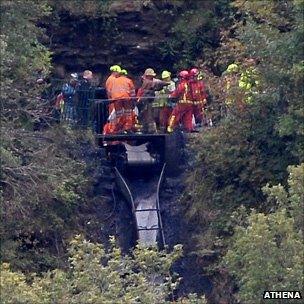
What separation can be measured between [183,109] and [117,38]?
17.4 ft

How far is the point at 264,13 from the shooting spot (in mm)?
25797

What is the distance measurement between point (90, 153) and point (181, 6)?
7.68m

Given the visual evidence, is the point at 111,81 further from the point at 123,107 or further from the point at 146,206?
the point at 146,206

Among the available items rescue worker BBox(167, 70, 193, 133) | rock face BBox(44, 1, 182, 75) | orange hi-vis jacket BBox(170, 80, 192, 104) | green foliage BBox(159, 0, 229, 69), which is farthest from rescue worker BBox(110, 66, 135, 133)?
rock face BBox(44, 1, 182, 75)

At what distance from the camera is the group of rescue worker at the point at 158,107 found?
99.5 feet

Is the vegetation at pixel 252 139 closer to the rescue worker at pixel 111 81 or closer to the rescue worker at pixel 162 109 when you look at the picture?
the rescue worker at pixel 162 109

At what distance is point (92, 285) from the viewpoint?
19.8 metres

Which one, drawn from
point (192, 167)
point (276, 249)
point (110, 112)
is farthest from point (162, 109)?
point (276, 249)

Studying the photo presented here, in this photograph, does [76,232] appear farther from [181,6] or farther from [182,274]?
[181,6]

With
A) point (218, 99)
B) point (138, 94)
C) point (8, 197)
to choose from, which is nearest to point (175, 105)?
point (138, 94)

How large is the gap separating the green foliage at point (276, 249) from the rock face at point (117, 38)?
1500 centimetres

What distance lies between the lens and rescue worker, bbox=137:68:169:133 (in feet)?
101

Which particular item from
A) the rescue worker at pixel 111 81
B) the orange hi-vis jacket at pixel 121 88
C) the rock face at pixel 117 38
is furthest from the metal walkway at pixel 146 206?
the rock face at pixel 117 38

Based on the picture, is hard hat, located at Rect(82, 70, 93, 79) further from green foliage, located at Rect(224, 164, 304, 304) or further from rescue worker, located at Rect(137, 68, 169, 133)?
green foliage, located at Rect(224, 164, 304, 304)
